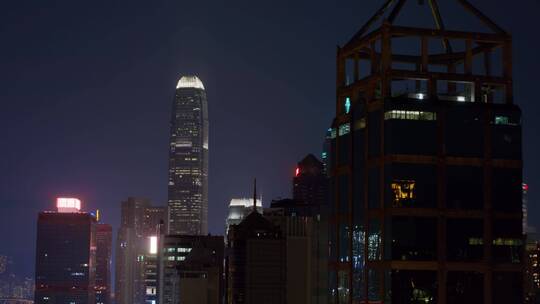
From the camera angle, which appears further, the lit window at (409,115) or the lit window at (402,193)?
the lit window at (409,115)

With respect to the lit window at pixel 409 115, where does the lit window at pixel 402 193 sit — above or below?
below

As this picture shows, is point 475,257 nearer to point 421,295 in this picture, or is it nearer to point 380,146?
point 421,295

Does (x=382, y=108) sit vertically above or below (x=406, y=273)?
above

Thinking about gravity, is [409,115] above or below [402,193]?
above

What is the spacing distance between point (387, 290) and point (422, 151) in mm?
26452

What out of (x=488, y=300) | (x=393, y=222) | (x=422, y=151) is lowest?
(x=488, y=300)

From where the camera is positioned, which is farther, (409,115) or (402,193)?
(409,115)

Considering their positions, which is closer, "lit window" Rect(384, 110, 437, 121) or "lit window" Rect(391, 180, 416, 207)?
"lit window" Rect(391, 180, 416, 207)

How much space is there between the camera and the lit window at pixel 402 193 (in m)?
196

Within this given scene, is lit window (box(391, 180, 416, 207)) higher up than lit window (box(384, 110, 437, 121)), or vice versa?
lit window (box(384, 110, 437, 121))

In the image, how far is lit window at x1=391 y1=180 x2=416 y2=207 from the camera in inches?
7721

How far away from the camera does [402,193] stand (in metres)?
196

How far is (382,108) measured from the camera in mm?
198625

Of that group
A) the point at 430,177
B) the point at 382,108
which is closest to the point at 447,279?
the point at 430,177
